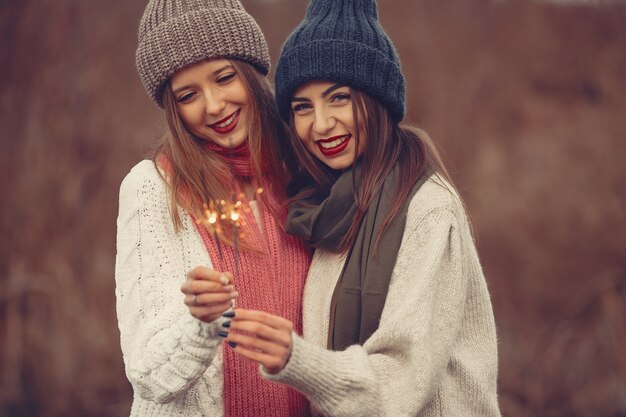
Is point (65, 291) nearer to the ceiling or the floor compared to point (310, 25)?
nearer to the floor

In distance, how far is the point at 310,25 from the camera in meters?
2.61

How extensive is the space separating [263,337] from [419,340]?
1.40 ft

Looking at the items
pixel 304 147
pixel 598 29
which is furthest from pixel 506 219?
pixel 304 147

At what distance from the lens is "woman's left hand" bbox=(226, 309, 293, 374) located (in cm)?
194

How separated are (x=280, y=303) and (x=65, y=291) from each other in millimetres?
3298

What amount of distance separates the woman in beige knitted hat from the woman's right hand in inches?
12.1

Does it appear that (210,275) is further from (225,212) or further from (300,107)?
(300,107)

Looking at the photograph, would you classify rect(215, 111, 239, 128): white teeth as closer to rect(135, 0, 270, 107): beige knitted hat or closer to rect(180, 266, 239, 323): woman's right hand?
rect(135, 0, 270, 107): beige knitted hat

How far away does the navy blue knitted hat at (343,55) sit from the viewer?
8.18ft

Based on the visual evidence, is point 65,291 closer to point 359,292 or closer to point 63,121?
point 63,121

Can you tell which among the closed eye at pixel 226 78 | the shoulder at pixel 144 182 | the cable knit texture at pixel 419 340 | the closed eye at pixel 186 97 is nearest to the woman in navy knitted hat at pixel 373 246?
the cable knit texture at pixel 419 340

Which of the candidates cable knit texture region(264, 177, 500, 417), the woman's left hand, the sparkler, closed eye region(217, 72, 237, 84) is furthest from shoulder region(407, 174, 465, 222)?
closed eye region(217, 72, 237, 84)

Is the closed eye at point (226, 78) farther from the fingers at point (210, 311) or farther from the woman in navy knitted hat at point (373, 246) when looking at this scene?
the fingers at point (210, 311)

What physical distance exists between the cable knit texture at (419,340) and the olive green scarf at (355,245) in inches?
1.4
